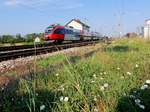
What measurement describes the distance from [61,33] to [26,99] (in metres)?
41.9

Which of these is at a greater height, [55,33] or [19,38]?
[55,33]

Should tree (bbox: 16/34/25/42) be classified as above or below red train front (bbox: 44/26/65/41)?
below

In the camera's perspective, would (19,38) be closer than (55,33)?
No

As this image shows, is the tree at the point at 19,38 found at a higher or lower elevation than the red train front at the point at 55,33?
lower

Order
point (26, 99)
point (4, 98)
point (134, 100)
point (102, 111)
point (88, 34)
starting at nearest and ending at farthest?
1. point (102, 111)
2. point (134, 100)
3. point (26, 99)
4. point (4, 98)
5. point (88, 34)

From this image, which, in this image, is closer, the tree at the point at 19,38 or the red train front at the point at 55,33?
the red train front at the point at 55,33

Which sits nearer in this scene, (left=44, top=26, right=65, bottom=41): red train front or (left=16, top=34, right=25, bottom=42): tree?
(left=44, top=26, right=65, bottom=41): red train front

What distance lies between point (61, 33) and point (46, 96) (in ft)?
137

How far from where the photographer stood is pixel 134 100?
4605 millimetres

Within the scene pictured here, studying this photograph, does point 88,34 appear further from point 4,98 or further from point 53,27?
point 4,98

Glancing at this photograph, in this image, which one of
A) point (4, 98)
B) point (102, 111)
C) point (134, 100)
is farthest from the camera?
point (4, 98)

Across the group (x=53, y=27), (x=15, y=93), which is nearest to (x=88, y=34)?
(x=53, y=27)

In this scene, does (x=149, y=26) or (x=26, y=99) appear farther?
(x=149, y=26)

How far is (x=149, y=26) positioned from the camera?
1854 inches
